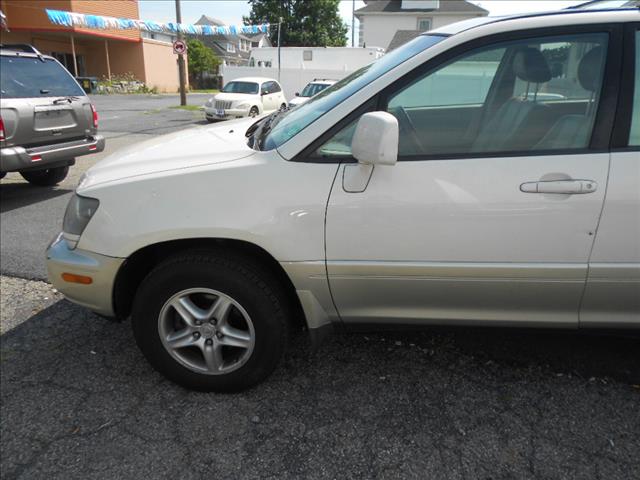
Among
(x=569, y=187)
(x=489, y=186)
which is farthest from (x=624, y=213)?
(x=489, y=186)

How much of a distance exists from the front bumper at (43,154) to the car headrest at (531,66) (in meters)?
5.53

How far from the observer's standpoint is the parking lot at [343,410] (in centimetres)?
215

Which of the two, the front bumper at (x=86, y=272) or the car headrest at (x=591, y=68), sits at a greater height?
the car headrest at (x=591, y=68)

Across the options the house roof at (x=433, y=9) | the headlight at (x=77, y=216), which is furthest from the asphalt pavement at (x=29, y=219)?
the house roof at (x=433, y=9)

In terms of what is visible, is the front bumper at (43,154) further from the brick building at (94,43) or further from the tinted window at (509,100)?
the brick building at (94,43)

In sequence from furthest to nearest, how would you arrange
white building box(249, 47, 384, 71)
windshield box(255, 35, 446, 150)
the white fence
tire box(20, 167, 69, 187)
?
white building box(249, 47, 384, 71) < the white fence < tire box(20, 167, 69, 187) < windshield box(255, 35, 446, 150)

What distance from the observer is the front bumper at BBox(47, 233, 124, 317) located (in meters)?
2.43

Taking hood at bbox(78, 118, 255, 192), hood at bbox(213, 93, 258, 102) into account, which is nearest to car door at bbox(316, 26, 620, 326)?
hood at bbox(78, 118, 255, 192)

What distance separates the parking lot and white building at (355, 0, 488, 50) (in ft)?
133

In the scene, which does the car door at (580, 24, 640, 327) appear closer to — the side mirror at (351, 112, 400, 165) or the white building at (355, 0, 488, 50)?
the side mirror at (351, 112, 400, 165)

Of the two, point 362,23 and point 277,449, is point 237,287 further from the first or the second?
point 362,23

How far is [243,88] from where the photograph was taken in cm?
1802

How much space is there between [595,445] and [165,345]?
6.75 ft

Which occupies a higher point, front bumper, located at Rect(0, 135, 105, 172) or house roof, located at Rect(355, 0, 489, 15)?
house roof, located at Rect(355, 0, 489, 15)
